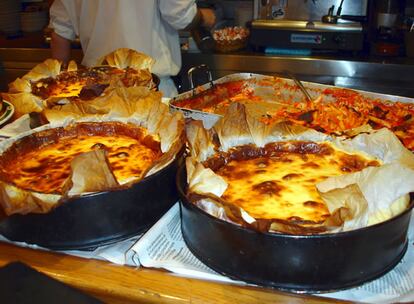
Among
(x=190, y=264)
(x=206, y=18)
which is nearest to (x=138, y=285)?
(x=190, y=264)

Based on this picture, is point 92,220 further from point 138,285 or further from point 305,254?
point 305,254

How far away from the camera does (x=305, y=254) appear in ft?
2.95

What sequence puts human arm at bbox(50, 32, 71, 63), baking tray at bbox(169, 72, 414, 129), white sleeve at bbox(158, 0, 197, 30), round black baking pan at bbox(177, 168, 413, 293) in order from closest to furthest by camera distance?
round black baking pan at bbox(177, 168, 413, 293) → baking tray at bbox(169, 72, 414, 129) → white sleeve at bbox(158, 0, 197, 30) → human arm at bbox(50, 32, 71, 63)

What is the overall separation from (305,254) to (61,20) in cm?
266

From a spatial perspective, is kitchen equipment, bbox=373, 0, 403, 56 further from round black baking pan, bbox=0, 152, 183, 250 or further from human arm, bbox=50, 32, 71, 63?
round black baking pan, bbox=0, 152, 183, 250

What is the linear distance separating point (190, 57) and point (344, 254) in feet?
9.57

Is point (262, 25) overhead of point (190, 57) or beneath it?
overhead

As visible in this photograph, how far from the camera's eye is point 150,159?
53.2 inches

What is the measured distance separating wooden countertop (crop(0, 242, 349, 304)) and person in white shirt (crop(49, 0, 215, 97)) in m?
1.92

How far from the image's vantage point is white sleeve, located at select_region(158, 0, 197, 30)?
8.82 feet

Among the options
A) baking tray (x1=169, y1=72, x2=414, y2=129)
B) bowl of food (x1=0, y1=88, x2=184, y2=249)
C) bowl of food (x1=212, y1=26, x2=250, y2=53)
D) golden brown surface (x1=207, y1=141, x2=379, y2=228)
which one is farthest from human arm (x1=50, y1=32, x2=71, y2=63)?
golden brown surface (x1=207, y1=141, x2=379, y2=228)

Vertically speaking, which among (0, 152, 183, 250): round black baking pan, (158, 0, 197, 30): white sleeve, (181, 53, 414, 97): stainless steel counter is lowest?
(181, 53, 414, 97): stainless steel counter

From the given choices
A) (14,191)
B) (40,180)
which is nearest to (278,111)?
(40,180)

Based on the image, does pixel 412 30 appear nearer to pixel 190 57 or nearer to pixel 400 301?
pixel 190 57
